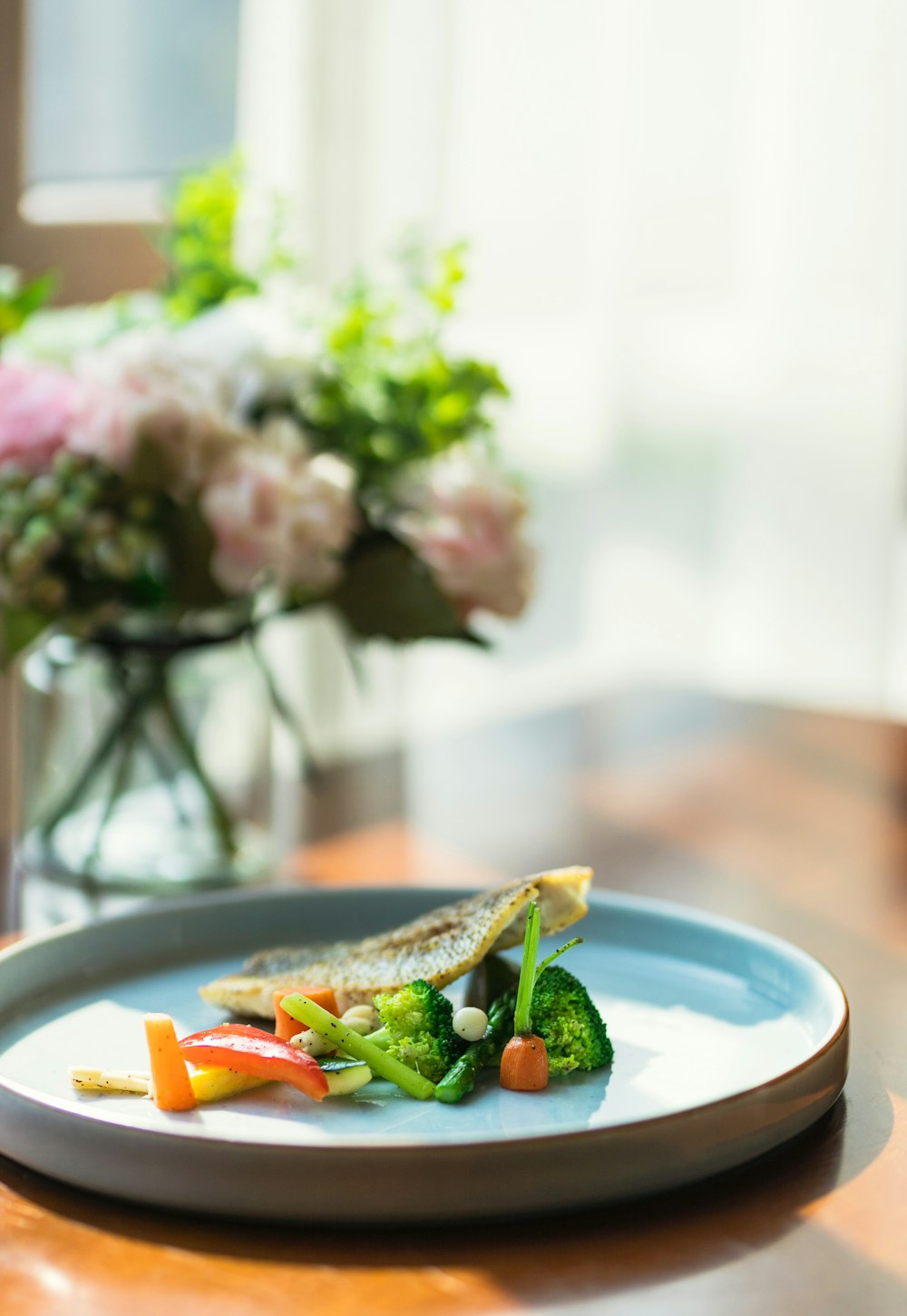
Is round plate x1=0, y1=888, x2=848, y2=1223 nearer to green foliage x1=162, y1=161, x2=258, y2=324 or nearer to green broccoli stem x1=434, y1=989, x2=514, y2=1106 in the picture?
green broccoli stem x1=434, y1=989, x2=514, y2=1106

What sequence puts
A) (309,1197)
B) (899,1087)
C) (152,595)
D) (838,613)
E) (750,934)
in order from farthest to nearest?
(838,613), (152,595), (750,934), (899,1087), (309,1197)

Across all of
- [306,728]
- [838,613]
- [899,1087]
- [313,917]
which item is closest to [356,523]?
[313,917]

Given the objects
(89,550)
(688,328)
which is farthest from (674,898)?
(688,328)

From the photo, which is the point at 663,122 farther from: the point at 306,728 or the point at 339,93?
the point at 306,728

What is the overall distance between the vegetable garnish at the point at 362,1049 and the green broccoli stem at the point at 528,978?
63 millimetres

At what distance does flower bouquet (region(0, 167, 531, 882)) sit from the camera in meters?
1.25

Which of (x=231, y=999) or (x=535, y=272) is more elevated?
(x=535, y=272)

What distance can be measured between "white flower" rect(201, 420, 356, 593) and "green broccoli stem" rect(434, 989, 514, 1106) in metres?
0.48

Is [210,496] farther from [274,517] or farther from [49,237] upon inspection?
[49,237]

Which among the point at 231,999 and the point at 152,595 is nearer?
the point at 231,999

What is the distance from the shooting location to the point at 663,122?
3953mm

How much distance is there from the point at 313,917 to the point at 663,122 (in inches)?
129

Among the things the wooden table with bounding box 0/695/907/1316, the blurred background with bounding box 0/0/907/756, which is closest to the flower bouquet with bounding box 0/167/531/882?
the wooden table with bounding box 0/695/907/1316

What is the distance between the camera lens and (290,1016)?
88 cm
